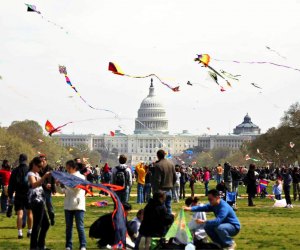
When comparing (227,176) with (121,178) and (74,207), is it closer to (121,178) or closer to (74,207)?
(121,178)

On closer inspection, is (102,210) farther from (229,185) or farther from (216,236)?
(216,236)

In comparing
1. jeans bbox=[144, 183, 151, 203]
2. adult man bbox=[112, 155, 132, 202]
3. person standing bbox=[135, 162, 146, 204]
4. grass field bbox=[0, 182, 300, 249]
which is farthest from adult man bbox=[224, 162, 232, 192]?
adult man bbox=[112, 155, 132, 202]

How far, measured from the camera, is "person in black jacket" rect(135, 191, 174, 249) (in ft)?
52.0

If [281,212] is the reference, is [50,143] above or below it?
above

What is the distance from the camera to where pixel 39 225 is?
630 inches

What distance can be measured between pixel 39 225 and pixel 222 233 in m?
2.98

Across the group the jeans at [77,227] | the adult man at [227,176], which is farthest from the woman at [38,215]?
the adult man at [227,176]

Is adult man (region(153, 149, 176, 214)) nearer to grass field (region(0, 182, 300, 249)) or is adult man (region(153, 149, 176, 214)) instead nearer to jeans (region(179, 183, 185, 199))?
grass field (region(0, 182, 300, 249))

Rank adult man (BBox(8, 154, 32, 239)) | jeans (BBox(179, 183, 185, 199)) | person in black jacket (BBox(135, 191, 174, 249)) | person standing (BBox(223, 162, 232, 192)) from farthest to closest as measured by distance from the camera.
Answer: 1. jeans (BBox(179, 183, 185, 199))
2. person standing (BBox(223, 162, 232, 192))
3. adult man (BBox(8, 154, 32, 239))
4. person in black jacket (BBox(135, 191, 174, 249))

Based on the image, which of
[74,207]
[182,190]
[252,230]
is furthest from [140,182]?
[74,207]

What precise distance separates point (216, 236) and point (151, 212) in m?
1.11

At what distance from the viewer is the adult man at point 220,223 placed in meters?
15.6

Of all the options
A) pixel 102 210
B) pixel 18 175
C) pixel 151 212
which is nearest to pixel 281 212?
pixel 102 210

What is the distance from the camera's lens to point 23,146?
350 ft
